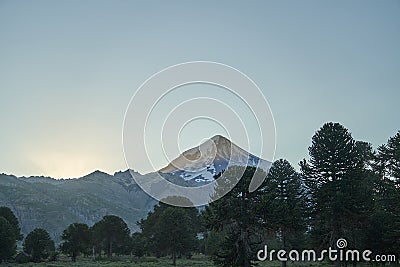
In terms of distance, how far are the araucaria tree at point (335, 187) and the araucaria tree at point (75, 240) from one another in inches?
2091

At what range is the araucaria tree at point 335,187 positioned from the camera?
1484 inches

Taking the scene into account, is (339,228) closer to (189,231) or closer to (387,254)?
(387,254)

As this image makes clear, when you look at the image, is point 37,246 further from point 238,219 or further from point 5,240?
point 238,219

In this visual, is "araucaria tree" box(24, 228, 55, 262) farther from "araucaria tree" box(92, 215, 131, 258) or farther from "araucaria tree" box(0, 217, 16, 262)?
"araucaria tree" box(92, 215, 131, 258)

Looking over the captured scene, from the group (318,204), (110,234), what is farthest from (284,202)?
(110,234)

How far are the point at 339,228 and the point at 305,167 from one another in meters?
6.73

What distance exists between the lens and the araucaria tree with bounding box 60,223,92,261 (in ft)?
254

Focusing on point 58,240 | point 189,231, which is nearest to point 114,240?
point 189,231

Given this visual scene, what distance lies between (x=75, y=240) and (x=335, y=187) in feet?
186

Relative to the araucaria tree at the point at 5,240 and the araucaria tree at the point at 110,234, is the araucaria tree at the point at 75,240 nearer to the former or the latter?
the araucaria tree at the point at 110,234

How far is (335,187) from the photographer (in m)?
39.0

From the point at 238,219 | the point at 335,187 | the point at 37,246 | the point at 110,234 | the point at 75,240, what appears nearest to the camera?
the point at 238,219

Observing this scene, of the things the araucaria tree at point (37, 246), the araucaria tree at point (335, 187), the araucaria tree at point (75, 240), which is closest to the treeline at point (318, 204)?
the araucaria tree at point (335, 187)

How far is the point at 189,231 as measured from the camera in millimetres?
73750
